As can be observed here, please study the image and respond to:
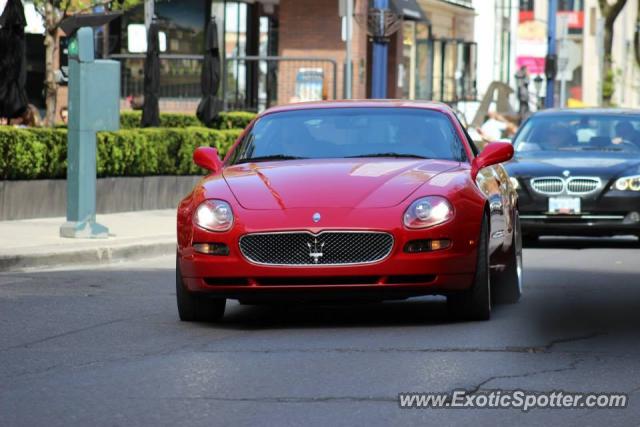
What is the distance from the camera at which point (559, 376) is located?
840 centimetres

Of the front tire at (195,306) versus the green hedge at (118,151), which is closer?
the front tire at (195,306)

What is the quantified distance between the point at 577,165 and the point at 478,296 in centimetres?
814

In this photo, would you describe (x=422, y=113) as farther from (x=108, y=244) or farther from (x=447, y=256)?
(x=108, y=244)

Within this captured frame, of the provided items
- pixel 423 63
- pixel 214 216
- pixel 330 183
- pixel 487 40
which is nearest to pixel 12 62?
pixel 214 216

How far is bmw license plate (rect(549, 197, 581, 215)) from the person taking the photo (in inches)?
727

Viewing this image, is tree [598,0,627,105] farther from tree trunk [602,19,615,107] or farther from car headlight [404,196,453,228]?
car headlight [404,196,453,228]

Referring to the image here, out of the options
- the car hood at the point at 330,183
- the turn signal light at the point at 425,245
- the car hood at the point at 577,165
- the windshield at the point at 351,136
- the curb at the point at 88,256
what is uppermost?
the windshield at the point at 351,136

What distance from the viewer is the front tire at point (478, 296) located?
10.6m

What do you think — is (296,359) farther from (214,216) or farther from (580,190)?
(580,190)

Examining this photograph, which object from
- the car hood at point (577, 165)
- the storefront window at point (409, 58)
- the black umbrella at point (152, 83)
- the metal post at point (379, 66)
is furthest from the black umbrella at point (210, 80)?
the storefront window at point (409, 58)

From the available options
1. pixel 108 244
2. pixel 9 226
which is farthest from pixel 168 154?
pixel 108 244

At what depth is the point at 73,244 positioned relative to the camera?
16.8 metres

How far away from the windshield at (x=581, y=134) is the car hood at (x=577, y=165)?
Result: 1.39 ft

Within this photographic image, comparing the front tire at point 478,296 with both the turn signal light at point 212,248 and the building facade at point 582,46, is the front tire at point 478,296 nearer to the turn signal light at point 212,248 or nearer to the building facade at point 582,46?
the turn signal light at point 212,248
